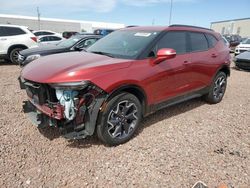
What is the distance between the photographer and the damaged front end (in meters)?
2.84

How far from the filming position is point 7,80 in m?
7.07

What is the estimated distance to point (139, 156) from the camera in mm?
3154

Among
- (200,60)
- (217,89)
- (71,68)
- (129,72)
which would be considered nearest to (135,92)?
(129,72)

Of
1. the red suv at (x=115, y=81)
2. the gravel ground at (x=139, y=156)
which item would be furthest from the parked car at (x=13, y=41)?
the red suv at (x=115, y=81)

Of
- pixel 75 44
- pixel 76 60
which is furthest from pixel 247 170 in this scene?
pixel 75 44

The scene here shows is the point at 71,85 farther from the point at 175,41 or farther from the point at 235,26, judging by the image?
the point at 235,26

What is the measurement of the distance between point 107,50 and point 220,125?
100 inches

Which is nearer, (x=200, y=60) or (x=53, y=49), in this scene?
(x=200, y=60)

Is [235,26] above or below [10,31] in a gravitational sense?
above

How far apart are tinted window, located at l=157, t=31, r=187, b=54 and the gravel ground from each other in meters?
1.35

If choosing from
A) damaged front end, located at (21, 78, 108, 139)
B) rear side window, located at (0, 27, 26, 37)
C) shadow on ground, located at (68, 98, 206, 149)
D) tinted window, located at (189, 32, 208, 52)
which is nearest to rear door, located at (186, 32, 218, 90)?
tinted window, located at (189, 32, 208, 52)

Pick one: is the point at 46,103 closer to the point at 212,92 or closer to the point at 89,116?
the point at 89,116

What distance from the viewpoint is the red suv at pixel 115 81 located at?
2.89m

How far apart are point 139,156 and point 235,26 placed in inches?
2749
